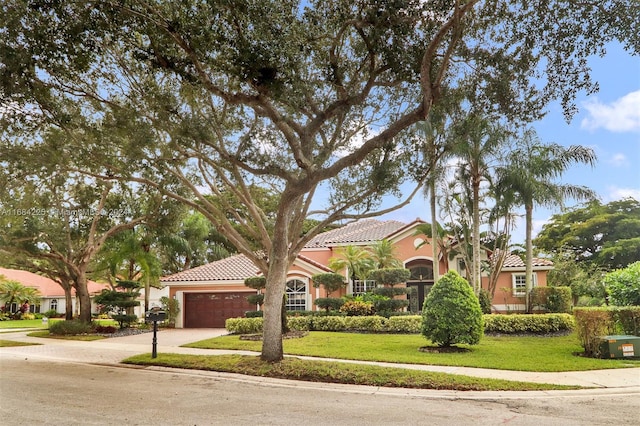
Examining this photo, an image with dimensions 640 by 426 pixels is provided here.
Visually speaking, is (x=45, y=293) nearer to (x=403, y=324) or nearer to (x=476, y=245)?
(x=403, y=324)

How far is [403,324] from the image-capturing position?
2103 centimetres

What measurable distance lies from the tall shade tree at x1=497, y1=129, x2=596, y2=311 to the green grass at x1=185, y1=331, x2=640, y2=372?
239 inches

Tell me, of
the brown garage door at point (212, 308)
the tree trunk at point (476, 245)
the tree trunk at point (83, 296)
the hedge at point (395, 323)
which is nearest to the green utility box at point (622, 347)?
the hedge at point (395, 323)

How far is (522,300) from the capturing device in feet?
89.7

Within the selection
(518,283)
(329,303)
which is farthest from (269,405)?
(518,283)

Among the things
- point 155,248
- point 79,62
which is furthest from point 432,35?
point 155,248

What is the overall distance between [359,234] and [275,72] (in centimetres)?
2164

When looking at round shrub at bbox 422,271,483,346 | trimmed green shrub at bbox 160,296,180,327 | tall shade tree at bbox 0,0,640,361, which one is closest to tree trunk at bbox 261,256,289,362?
tall shade tree at bbox 0,0,640,361

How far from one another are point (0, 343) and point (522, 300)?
86.4 ft

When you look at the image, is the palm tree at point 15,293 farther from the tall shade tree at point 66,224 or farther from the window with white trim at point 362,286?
the window with white trim at point 362,286

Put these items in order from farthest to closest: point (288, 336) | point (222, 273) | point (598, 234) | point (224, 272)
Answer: point (598, 234), point (224, 272), point (222, 273), point (288, 336)

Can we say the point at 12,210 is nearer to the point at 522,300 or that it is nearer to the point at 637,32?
the point at 637,32

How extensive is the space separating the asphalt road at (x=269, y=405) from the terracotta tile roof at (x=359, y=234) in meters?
18.9

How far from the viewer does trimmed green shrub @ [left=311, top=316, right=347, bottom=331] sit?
2229cm
